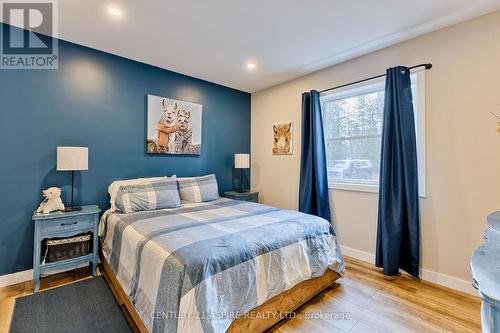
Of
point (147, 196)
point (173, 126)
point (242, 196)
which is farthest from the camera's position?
point (242, 196)

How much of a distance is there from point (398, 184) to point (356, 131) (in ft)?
2.96

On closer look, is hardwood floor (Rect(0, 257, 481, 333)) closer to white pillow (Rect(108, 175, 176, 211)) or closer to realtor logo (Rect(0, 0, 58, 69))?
white pillow (Rect(108, 175, 176, 211))

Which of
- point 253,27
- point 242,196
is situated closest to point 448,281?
point 242,196

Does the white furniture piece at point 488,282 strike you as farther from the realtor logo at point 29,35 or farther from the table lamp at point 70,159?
the realtor logo at point 29,35

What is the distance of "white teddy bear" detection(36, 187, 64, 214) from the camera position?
2.25 m

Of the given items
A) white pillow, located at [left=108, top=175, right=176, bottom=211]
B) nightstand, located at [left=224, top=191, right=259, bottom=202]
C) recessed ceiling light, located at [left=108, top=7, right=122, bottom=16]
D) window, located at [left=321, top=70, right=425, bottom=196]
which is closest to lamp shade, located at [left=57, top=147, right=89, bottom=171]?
white pillow, located at [left=108, top=175, right=176, bottom=211]

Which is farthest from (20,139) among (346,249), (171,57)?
(346,249)

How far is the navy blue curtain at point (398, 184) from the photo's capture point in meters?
2.38

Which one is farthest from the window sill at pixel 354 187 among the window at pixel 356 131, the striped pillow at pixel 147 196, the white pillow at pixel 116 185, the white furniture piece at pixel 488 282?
the white pillow at pixel 116 185

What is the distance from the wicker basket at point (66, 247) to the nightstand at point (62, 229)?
0.04 metres

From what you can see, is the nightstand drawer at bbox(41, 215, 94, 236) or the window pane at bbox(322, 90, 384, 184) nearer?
the nightstand drawer at bbox(41, 215, 94, 236)

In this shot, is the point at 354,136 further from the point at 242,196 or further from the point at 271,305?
the point at 271,305

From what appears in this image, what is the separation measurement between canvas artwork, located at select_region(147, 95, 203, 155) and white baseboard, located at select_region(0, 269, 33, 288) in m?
1.80

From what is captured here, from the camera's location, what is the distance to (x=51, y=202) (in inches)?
90.4
